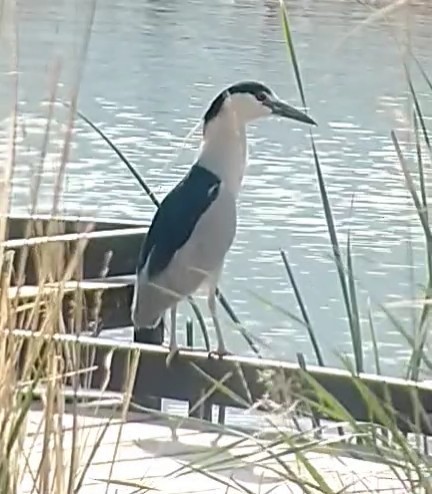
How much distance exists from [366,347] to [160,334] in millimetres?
475

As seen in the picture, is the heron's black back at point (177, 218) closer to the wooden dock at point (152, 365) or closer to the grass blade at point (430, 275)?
the wooden dock at point (152, 365)

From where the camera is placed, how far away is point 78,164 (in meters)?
6.64

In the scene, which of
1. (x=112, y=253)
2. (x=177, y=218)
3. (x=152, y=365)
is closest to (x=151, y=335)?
(x=177, y=218)

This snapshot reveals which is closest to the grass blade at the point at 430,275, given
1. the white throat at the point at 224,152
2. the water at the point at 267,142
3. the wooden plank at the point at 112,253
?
→ the water at the point at 267,142

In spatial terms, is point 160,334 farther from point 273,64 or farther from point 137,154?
point 273,64

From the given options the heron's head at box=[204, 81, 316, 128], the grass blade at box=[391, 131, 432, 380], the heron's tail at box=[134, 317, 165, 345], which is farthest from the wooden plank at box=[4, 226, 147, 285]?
the grass blade at box=[391, 131, 432, 380]

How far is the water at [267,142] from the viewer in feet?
7.96

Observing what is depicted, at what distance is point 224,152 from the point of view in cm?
387

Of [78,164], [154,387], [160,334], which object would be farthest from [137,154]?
[154,387]

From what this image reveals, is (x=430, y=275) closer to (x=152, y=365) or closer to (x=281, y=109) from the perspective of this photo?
(x=152, y=365)

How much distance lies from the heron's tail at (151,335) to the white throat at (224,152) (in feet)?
1.52

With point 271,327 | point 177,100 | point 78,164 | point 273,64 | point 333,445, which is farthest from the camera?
point 273,64

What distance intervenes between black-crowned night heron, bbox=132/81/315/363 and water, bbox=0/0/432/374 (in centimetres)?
20

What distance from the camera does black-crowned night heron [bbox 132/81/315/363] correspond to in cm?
341
